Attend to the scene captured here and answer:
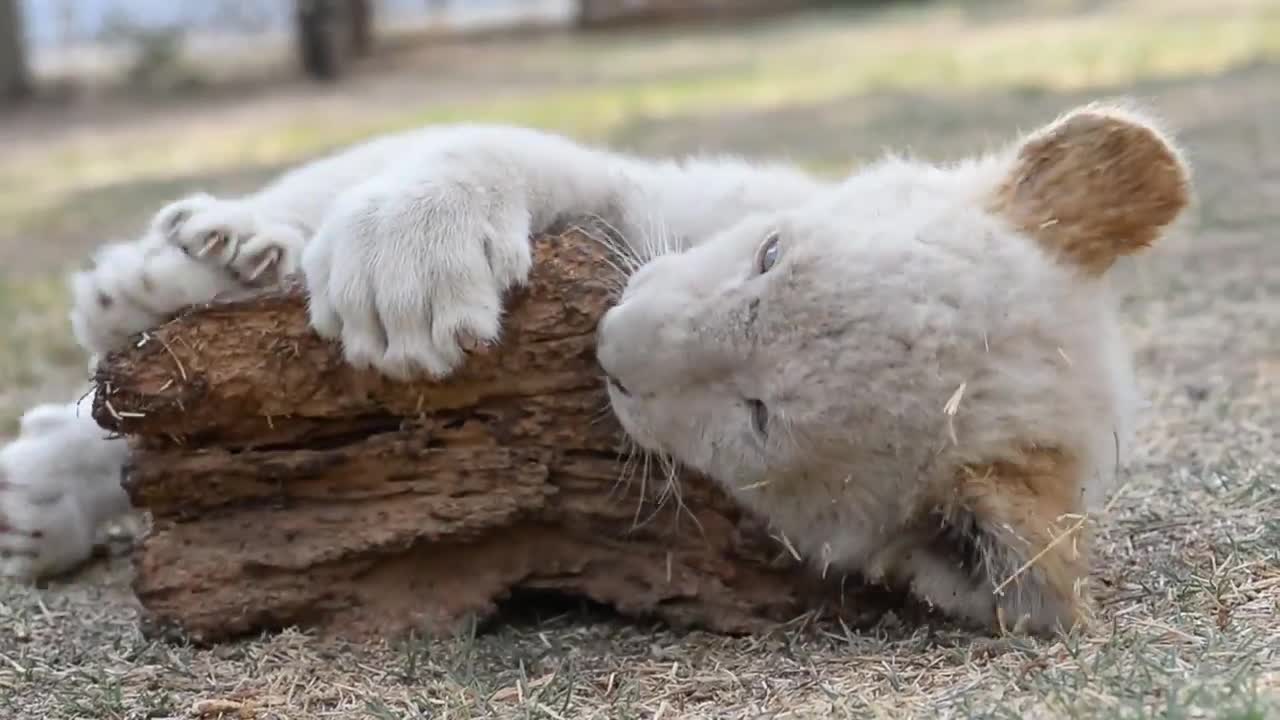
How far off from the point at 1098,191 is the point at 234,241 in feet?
5.91

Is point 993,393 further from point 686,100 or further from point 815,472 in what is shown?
point 686,100

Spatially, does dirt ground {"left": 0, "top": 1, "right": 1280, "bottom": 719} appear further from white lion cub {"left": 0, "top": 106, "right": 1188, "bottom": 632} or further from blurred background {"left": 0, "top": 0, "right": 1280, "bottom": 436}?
white lion cub {"left": 0, "top": 106, "right": 1188, "bottom": 632}

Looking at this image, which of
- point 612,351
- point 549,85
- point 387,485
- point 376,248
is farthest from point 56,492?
point 549,85

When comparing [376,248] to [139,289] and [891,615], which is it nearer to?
[139,289]

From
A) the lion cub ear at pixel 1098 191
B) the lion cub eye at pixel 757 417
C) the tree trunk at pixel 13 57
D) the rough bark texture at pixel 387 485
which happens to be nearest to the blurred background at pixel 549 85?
the tree trunk at pixel 13 57

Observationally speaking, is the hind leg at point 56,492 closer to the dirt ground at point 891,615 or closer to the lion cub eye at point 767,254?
the dirt ground at point 891,615

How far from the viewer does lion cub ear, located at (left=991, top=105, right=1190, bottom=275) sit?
279 centimetres

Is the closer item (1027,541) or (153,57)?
(1027,541)

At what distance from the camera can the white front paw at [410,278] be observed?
2.68m

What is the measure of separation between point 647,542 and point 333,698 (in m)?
0.75

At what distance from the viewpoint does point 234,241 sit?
3.01m

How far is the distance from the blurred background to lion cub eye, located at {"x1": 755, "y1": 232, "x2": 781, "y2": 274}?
2.41 meters

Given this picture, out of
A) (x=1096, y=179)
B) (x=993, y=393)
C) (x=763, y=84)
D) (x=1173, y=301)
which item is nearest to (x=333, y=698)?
(x=993, y=393)

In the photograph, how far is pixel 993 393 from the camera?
2.54m
